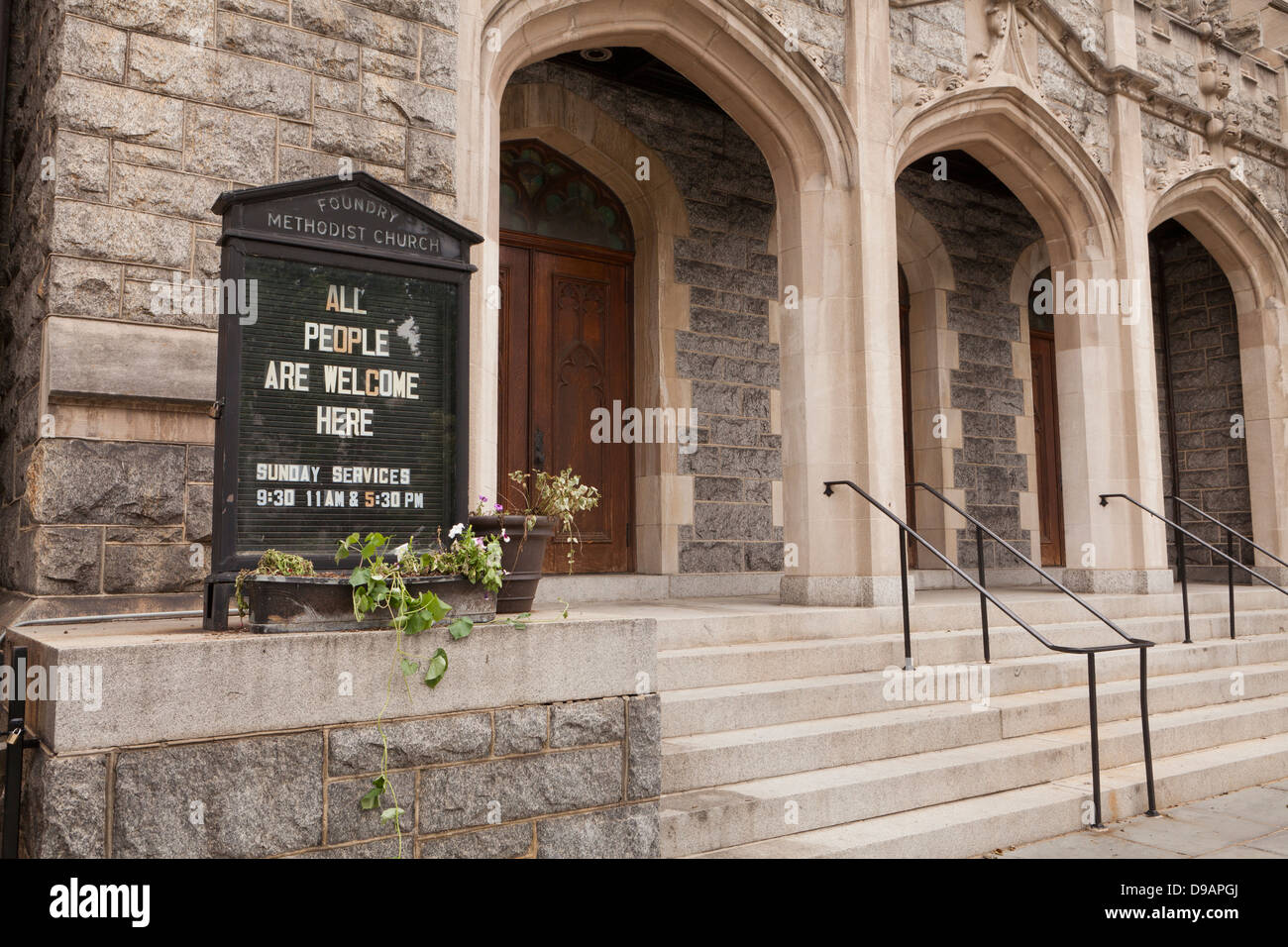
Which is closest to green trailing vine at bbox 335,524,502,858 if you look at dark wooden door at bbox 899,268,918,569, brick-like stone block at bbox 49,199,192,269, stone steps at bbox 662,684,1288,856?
stone steps at bbox 662,684,1288,856

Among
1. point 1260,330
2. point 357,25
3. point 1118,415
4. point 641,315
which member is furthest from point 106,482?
point 1260,330

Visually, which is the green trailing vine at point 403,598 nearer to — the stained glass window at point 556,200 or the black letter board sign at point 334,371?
the black letter board sign at point 334,371

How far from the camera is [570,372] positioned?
28.2ft

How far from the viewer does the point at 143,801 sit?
274cm

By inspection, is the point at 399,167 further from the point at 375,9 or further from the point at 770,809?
the point at 770,809

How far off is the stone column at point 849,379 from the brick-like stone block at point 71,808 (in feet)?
16.8

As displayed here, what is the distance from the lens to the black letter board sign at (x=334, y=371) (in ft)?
10.8

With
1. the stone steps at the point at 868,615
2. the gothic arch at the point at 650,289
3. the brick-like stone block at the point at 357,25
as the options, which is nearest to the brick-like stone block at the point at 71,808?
the stone steps at the point at 868,615

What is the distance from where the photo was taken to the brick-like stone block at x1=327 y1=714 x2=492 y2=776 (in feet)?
9.99

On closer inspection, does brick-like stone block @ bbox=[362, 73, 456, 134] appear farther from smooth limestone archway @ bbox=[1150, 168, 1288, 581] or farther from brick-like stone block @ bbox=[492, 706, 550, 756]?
smooth limestone archway @ bbox=[1150, 168, 1288, 581]

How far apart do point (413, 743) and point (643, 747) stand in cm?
89

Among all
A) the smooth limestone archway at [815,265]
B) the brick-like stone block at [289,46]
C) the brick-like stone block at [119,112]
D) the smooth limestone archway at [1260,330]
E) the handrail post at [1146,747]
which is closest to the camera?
the brick-like stone block at [119,112]

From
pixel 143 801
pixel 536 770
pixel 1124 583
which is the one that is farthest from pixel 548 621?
A: pixel 1124 583

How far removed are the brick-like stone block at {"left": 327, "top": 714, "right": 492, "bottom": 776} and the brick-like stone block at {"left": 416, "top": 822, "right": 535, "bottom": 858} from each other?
0.82ft
